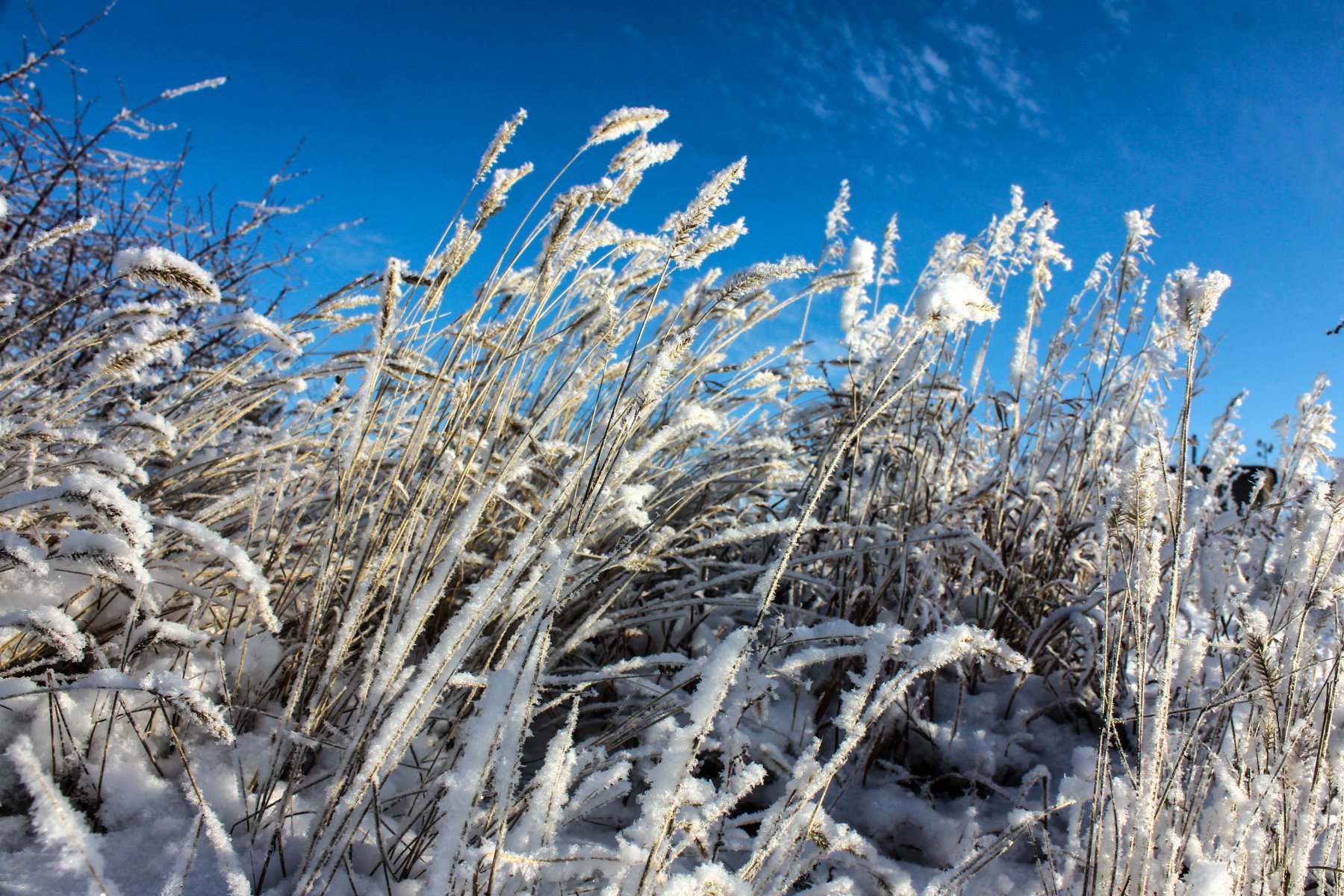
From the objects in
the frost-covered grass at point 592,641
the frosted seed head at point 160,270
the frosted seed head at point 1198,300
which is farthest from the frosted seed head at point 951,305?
the frosted seed head at point 160,270

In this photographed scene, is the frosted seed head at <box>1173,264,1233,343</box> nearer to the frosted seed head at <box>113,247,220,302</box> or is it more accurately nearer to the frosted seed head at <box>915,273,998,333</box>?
the frosted seed head at <box>915,273,998,333</box>

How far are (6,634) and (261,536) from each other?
41 centimetres

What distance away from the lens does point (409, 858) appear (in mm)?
956

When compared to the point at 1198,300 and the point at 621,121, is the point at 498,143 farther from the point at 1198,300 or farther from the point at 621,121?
the point at 1198,300

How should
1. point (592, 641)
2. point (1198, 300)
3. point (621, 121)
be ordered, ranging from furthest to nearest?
point (592, 641)
point (621, 121)
point (1198, 300)

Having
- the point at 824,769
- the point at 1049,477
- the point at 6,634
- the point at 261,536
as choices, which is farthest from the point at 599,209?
the point at 1049,477

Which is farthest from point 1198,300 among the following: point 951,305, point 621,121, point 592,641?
point 592,641

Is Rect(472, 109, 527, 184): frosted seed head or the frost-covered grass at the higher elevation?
Rect(472, 109, 527, 184): frosted seed head

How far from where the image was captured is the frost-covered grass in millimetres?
852

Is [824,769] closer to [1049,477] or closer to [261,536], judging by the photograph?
[261,536]

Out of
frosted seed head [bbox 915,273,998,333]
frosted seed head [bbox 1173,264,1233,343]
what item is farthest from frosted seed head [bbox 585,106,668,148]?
frosted seed head [bbox 1173,264,1233,343]

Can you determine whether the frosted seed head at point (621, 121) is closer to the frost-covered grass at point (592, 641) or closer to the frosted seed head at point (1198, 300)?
the frost-covered grass at point (592, 641)

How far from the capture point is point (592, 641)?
1.73m

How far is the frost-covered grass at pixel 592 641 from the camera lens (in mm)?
852
